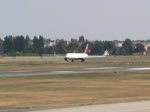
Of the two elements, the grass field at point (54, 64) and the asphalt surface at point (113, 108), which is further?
the grass field at point (54, 64)

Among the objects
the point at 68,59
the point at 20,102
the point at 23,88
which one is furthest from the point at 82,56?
the point at 20,102

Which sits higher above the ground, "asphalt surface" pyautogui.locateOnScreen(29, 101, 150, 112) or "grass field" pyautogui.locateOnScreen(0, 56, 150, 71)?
"asphalt surface" pyautogui.locateOnScreen(29, 101, 150, 112)

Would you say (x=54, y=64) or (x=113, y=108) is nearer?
(x=113, y=108)

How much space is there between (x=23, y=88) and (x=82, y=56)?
94935 mm

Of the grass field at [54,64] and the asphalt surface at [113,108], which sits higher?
the asphalt surface at [113,108]

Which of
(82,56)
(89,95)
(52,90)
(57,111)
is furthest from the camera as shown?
(82,56)

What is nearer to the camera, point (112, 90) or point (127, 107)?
point (127, 107)

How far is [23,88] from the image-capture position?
3878cm

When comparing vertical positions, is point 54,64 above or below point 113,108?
below

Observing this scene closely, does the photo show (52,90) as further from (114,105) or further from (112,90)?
(114,105)

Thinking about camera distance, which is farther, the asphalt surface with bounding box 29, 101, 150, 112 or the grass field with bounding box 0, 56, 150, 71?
the grass field with bounding box 0, 56, 150, 71

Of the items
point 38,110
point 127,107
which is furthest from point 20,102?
point 127,107

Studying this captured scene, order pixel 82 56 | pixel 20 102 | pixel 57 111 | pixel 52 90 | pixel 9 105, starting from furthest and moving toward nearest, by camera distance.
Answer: pixel 82 56 < pixel 52 90 < pixel 20 102 < pixel 9 105 < pixel 57 111

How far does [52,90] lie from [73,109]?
15.3m
